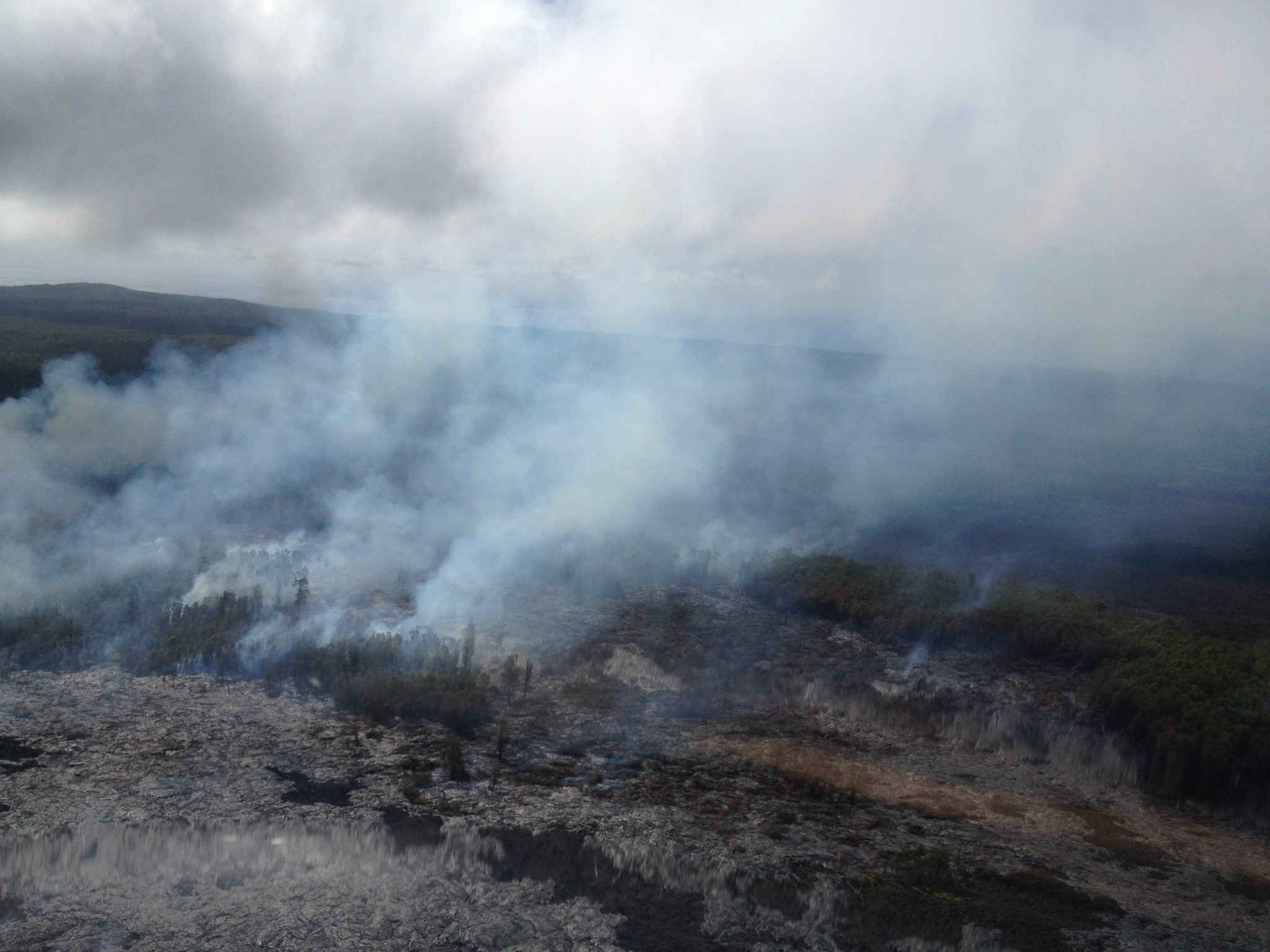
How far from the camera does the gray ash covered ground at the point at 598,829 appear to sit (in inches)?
504

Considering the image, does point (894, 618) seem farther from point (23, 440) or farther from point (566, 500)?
point (23, 440)

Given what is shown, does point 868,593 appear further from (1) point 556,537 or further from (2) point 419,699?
(2) point 419,699

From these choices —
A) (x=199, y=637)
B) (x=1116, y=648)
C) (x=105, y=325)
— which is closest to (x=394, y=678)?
(x=199, y=637)

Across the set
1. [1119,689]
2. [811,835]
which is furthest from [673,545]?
[811,835]

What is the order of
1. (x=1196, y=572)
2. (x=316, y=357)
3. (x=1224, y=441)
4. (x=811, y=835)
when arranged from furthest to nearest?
(x=1224, y=441) → (x=316, y=357) → (x=1196, y=572) → (x=811, y=835)

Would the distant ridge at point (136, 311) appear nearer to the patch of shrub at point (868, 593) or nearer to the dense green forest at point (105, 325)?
the dense green forest at point (105, 325)

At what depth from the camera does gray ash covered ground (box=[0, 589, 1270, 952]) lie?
12.8 m

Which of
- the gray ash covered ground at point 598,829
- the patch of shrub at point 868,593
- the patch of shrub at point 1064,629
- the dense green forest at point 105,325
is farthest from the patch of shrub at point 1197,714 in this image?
the dense green forest at point 105,325

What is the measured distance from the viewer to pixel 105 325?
81.9m

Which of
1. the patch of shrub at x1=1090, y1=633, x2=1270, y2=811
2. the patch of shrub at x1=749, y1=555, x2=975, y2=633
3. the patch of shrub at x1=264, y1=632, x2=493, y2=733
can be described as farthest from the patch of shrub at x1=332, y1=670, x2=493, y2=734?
the patch of shrub at x1=1090, y1=633, x2=1270, y2=811

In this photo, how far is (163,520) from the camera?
1270 inches

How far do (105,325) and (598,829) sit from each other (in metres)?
86.2

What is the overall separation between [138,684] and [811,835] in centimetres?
1507

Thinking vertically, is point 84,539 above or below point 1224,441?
below
